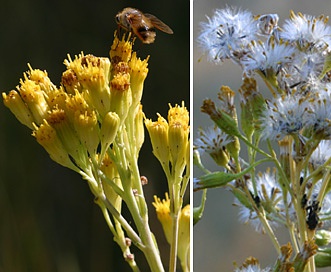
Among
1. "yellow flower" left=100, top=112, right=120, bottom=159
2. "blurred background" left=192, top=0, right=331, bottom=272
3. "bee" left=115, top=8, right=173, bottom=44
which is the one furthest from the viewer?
"blurred background" left=192, top=0, right=331, bottom=272

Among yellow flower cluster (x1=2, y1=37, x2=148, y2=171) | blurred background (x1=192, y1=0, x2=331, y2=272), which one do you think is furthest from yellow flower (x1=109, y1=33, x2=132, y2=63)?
blurred background (x1=192, y1=0, x2=331, y2=272)

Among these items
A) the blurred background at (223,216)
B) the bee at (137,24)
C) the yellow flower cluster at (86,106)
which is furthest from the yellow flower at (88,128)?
the blurred background at (223,216)

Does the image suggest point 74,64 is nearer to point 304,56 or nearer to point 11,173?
point 304,56

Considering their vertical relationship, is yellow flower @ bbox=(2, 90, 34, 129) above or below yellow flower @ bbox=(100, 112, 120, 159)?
above

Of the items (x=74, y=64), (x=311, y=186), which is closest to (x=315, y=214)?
(x=311, y=186)

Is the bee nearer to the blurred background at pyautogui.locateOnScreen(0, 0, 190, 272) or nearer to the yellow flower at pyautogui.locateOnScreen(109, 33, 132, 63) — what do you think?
the yellow flower at pyautogui.locateOnScreen(109, 33, 132, 63)
